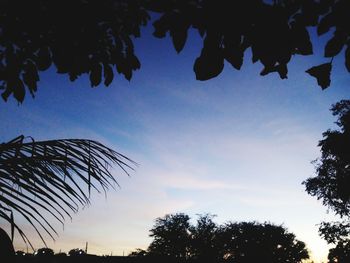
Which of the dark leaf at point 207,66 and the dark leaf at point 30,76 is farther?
→ the dark leaf at point 30,76

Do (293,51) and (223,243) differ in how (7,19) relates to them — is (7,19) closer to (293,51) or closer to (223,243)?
(293,51)

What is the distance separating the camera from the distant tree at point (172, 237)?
89312mm

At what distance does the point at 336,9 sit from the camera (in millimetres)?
2164

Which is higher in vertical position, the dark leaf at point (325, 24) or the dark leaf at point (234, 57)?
the dark leaf at point (325, 24)

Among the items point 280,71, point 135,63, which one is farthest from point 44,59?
point 280,71

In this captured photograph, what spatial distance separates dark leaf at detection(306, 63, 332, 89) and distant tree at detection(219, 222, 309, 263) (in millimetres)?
91613

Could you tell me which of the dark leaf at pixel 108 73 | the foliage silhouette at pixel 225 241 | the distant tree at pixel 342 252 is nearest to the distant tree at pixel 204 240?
the foliage silhouette at pixel 225 241

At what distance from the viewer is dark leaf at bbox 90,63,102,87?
3.70m

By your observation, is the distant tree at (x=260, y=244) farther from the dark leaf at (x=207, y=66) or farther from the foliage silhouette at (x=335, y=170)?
the dark leaf at (x=207, y=66)

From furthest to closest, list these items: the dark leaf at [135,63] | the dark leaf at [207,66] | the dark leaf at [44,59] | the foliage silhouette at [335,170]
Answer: the foliage silhouette at [335,170] → the dark leaf at [135,63] → the dark leaf at [44,59] → the dark leaf at [207,66]

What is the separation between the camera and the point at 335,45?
2.24 metres

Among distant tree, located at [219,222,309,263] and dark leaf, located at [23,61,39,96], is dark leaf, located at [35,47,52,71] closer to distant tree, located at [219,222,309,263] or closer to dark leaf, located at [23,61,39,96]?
dark leaf, located at [23,61,39,96]

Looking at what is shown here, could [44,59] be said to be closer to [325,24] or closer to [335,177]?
[325,24]

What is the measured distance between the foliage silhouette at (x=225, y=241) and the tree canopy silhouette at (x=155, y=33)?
9001 cm
